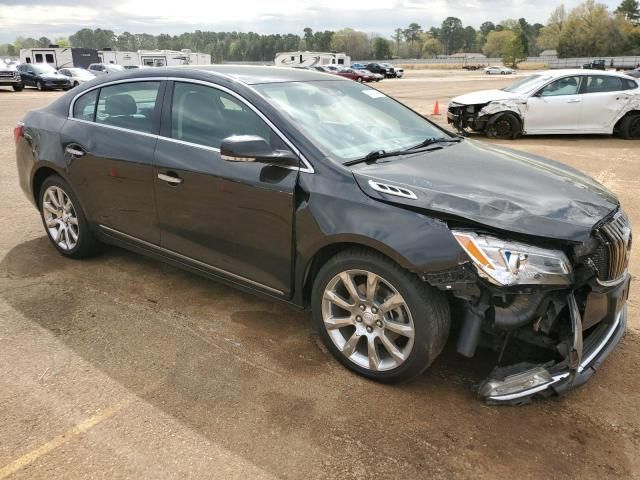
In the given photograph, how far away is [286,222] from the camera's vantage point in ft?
10.3

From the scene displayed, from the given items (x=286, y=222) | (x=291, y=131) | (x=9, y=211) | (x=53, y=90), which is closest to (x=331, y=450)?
(x=286, y=222)

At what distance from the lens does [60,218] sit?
4.75 m

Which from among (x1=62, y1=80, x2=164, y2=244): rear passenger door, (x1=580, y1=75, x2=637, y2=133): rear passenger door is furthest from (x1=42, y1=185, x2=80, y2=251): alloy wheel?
(x1=580, y1=75, x2=637, y2=133): rear passenger door

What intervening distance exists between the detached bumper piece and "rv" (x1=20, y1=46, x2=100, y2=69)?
48.5 meters

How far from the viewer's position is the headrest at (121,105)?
4.03m

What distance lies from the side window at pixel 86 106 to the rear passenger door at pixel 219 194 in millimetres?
945

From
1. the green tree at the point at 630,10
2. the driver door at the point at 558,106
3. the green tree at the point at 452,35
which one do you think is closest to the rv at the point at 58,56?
the driver door at the point at 558,106

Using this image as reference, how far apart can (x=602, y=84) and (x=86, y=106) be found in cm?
1097

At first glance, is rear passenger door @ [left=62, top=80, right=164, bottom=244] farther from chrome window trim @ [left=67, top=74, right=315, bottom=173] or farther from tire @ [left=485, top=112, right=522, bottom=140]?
tire @ [left=485, top=112, right=522, bottom=140]

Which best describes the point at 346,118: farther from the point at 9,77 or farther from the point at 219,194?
the point at 9,77

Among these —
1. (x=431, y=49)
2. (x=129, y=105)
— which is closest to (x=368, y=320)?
(x=129, y=105)

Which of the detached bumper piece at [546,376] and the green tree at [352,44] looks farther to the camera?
the green tree at [352,44]

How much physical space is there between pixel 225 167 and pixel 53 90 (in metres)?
30.0

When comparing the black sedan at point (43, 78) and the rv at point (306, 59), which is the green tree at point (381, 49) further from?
the black sedan at point (43, 78)
